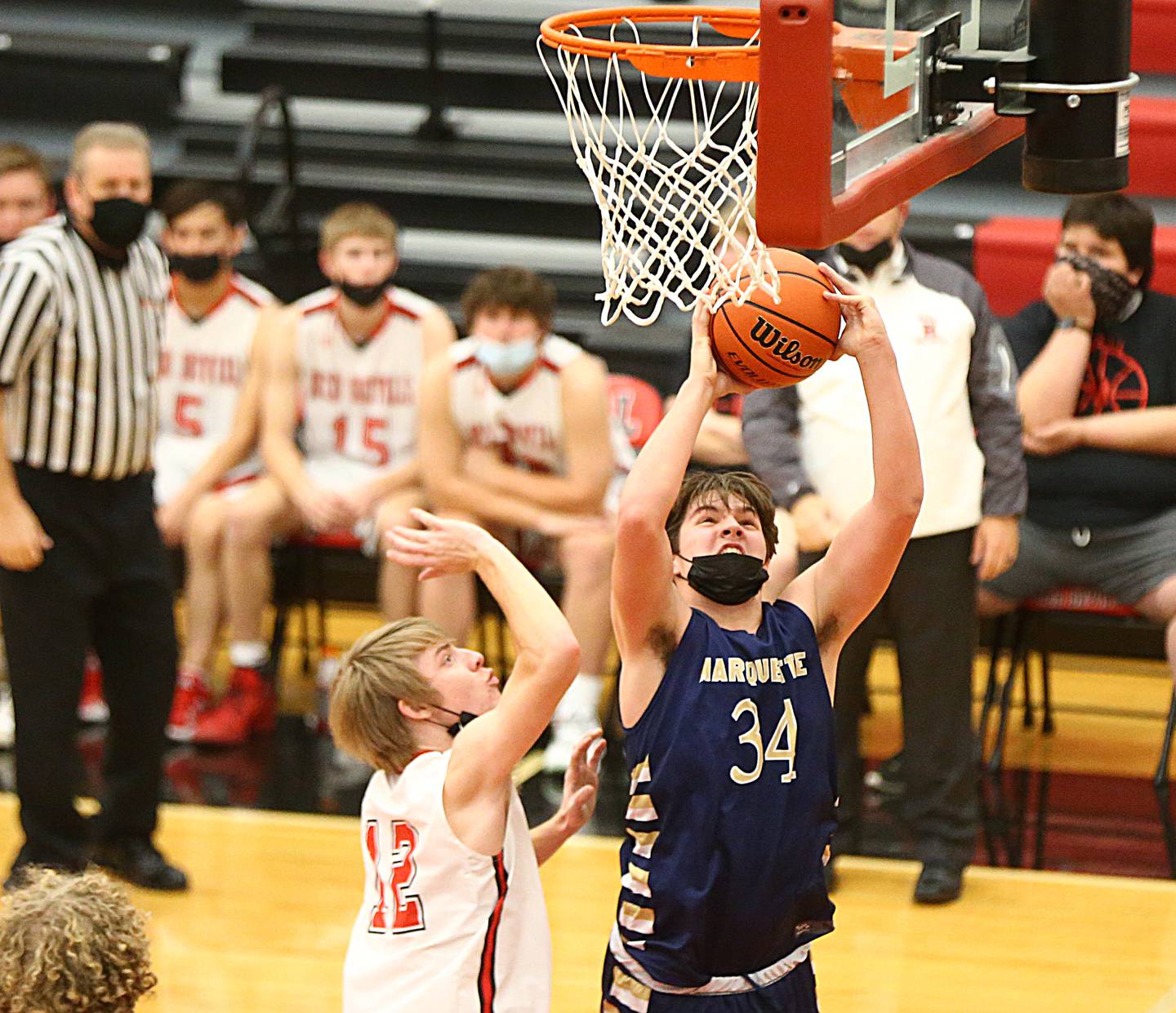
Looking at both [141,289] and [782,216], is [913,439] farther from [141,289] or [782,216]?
[141,289]

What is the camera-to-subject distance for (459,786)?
10.8 ft

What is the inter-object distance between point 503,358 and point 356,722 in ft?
9.84

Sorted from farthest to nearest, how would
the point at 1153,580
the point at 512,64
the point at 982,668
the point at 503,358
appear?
the point at 512,64 < the point at 982,668 < the point at 503,358 < the point at 1153,580

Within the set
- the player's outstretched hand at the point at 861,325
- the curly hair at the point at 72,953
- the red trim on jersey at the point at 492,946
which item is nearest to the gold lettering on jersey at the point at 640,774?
the red trim on jersey at the point at 492,946

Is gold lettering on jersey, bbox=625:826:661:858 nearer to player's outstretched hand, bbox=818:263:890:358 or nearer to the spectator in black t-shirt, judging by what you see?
player's outstretched hand, bbox=818:263:890:358

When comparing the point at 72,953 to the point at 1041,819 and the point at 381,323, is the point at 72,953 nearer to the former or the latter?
the point at 1041,819

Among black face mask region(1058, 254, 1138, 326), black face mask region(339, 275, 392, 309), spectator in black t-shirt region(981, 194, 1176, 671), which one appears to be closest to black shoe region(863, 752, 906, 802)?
spectator in black t-shirt region(981, 194, 1176, 671)

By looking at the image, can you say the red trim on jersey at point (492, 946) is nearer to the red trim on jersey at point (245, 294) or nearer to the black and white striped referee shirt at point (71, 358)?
the black and white striped referee shirt at point (71, 358)

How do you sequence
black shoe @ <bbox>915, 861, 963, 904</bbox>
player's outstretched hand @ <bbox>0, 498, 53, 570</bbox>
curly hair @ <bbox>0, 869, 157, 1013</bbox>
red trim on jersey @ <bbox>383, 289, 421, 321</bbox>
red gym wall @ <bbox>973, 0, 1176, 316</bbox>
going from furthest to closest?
1. red gym wall @ <bbox>973, 0, 1176, 316</bbox>
2. red trim on jersey @ <bbox>383, 289, 421, 321</bbox>
3. black shoe @ <bbox>915, 861, 963, 904</bbox>
4. player's outstretched hand @ <bbox>0, 498, 53, 570</bbox>
5. curly hair @ <bbox>0, 869, 157, 1013</bbox>

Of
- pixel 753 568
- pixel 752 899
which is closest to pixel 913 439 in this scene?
pixel 753 568

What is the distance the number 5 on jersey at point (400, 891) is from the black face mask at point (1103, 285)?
11.3 feet

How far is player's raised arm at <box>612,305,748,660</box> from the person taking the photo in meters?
3.04

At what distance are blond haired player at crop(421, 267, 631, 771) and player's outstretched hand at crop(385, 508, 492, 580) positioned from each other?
9.45ft

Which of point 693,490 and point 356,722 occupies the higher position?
point 693,490
